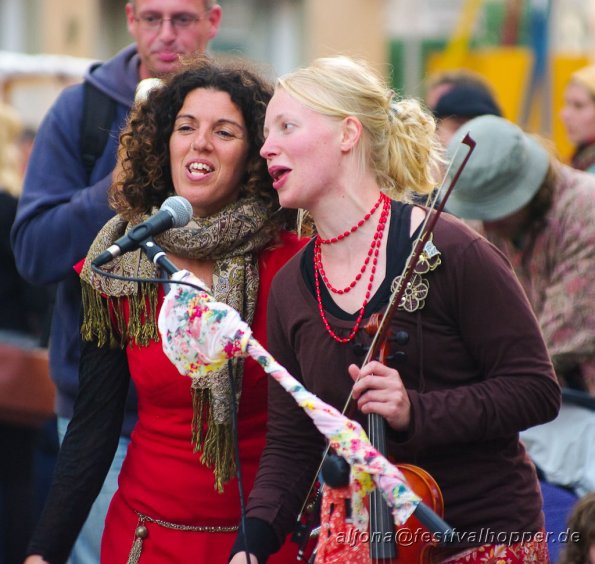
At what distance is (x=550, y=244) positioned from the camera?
14.7ft

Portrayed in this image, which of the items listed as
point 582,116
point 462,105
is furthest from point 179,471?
point 582,116

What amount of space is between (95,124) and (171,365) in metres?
1.17

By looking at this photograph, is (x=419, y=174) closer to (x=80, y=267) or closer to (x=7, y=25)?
(x=80, y=267)

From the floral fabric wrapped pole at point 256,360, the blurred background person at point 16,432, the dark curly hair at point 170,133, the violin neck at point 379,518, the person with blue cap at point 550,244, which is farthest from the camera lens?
the blurred background person at point 16,432

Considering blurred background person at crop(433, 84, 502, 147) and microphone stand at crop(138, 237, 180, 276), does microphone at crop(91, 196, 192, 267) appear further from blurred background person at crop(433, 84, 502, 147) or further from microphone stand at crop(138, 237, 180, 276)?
blurred background person at crop(433, 84, 502, 147)

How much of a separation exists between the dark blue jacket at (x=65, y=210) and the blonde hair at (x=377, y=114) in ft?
3.63

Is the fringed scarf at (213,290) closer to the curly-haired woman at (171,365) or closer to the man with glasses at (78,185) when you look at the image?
the curly-haired woman at (171,365)

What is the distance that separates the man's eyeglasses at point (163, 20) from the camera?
4363mm

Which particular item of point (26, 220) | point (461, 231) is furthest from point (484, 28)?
point (461, 231)

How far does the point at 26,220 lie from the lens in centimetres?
416

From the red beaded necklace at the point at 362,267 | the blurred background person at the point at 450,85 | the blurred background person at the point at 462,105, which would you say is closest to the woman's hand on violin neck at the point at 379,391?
the red beaded necklace at the point at 362,267

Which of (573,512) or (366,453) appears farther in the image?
(573,512)

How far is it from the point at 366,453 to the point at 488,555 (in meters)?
0.47

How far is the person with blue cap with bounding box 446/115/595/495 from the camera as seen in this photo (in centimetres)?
435
